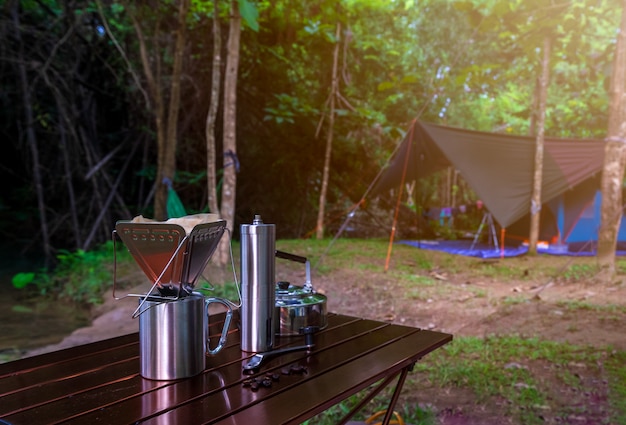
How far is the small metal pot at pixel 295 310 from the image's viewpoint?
3.44 feet

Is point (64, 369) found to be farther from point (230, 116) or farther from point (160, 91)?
point (160, 91)

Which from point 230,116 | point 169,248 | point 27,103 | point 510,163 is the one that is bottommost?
point 169,248

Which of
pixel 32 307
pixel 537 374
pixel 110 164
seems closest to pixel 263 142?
pixel 110 164

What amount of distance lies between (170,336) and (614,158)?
4.48 meters

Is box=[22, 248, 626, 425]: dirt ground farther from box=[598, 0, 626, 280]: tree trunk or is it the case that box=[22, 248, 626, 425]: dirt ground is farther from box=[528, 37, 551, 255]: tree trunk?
box=[528, 37, 551, 255]: tree trunk

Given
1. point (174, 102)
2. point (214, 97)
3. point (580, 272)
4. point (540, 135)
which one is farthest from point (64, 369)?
point (540, 135)

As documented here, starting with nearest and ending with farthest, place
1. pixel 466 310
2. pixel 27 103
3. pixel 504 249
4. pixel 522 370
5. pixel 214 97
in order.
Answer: pixel 522 370, pixel 466 310, pixel 214 97, pixel 27 103, pixel 504 249

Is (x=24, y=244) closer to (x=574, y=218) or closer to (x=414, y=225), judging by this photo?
(x=414, y=225)

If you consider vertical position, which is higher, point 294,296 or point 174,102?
point 174,102

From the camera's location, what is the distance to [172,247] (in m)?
0.76

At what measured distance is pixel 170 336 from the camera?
780mm

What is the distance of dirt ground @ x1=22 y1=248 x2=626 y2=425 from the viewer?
195 cm

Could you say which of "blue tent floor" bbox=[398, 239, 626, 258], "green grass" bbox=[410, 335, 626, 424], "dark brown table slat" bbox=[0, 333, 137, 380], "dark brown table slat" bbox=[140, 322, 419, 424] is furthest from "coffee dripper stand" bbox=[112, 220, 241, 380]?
"blue tent floor" bbox=[398, 239, 626, 258]

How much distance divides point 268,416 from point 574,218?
22.7 feet
